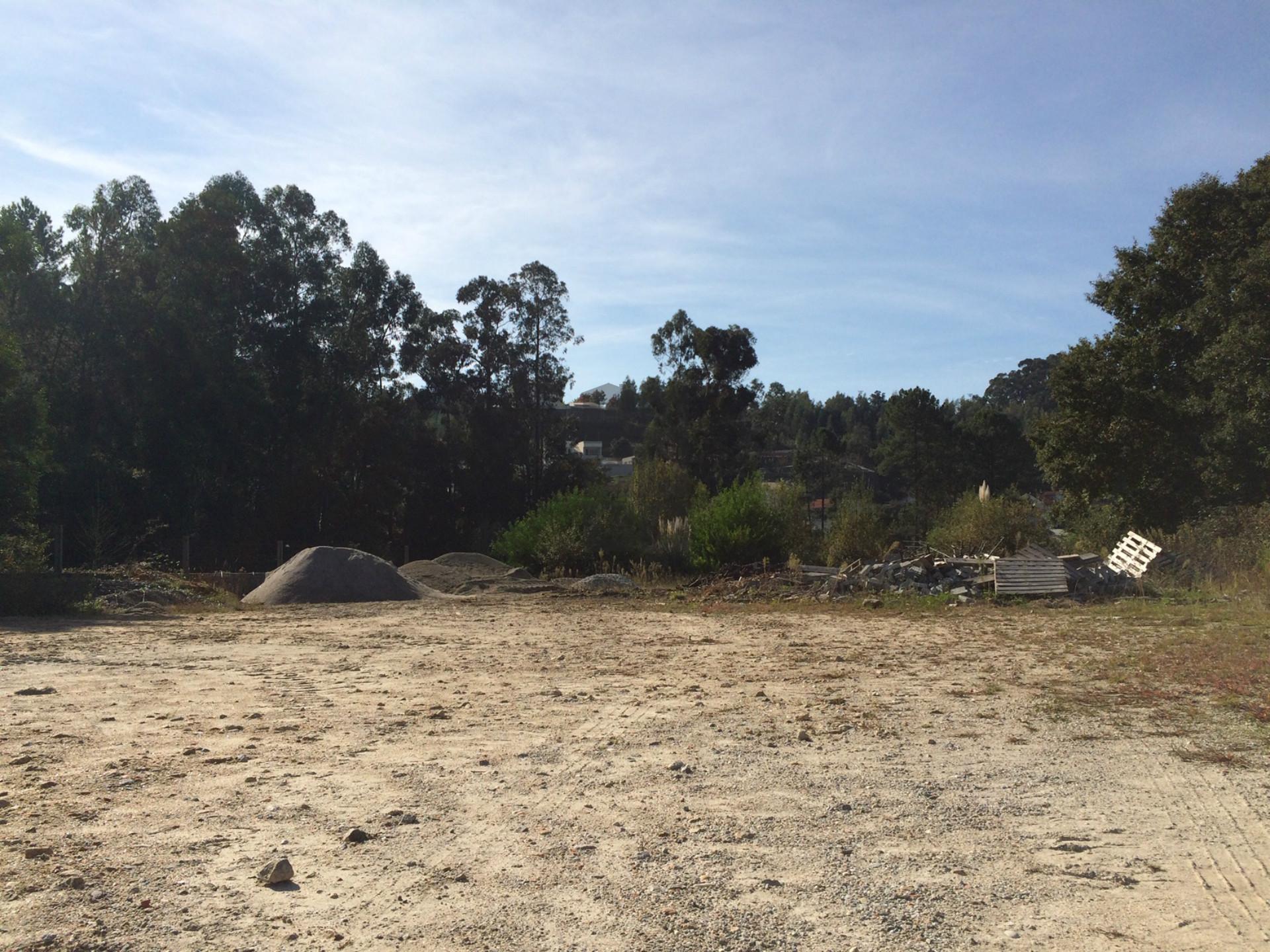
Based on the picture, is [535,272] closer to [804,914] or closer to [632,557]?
[632,557]

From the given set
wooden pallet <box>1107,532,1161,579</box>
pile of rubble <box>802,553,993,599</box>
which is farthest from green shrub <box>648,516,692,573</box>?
wooden pallet <box>1107,532,1161,579</box>

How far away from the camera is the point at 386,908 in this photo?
3.61 m

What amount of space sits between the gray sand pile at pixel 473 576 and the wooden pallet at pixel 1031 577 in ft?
26.1

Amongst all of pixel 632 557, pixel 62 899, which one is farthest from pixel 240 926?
pixel 632 557

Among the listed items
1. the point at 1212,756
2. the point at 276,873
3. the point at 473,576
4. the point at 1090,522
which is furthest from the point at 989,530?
the point at 276,873

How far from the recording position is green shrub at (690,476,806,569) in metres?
21.5

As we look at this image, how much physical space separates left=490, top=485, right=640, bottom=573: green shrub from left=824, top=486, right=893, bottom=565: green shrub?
15.2ft

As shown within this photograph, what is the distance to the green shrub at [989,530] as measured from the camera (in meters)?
20.5

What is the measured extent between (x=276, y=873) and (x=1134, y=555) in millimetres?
18461

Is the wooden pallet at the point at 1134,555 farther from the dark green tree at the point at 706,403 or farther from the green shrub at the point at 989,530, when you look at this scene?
the dark green tree at the point at 706,403

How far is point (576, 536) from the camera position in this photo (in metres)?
23.2

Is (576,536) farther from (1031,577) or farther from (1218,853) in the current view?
(1218,853)

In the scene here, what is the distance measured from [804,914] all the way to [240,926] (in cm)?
195

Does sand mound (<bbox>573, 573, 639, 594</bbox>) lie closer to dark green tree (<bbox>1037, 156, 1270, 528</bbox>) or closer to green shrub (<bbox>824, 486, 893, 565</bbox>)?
green shrub (<bbox>824, 486, 893, 565</bbox>)
